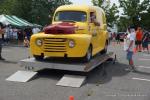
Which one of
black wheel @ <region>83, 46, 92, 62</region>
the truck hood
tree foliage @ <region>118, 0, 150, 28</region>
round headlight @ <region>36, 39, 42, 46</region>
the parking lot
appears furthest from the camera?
tree foliage @ <region>118, 0, 150, 28</region>

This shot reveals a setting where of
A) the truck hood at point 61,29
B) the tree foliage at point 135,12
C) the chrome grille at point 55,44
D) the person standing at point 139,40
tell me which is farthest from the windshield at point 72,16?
the tree foliage at point 135,12

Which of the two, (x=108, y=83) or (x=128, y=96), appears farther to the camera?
(x=108, y=83)

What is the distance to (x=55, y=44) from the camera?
39.6 feet

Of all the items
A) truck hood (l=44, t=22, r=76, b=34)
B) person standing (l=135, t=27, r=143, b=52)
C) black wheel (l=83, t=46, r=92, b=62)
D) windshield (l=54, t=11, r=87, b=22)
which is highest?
windshield (l=54, t=11, r=87, b=22)

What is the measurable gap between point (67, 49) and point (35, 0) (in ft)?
162

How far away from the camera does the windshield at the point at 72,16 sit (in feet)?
44.7

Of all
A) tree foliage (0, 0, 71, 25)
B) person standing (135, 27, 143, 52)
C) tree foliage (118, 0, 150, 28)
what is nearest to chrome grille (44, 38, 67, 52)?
person standing (135, 27, 143, 52)

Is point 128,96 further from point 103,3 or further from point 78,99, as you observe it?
point 103,3

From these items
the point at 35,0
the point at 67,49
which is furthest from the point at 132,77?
the point at 35,0

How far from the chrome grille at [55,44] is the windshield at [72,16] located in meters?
1.79

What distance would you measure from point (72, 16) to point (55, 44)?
2021mm

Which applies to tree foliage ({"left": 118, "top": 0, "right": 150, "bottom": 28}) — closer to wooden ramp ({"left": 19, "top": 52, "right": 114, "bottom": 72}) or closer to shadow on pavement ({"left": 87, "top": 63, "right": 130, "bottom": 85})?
shadow on pavement ({"left": 87, "top": 63, "right": 130, "bottom": 85})

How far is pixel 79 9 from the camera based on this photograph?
13.9 metres

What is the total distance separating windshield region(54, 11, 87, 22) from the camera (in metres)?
13.6
